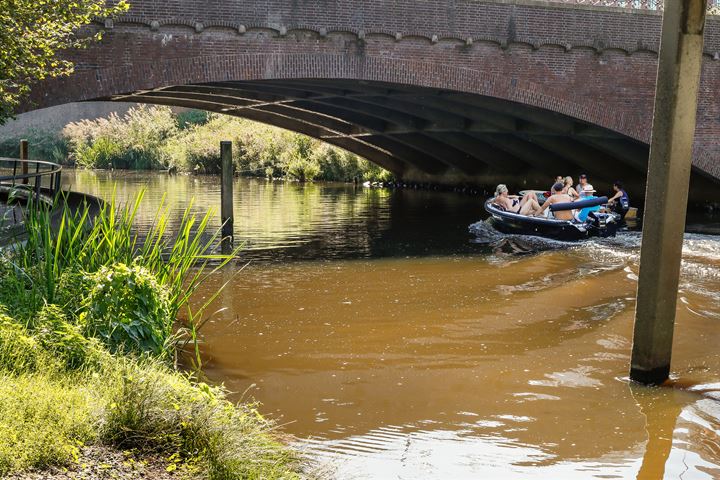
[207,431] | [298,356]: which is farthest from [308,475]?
[298,356]

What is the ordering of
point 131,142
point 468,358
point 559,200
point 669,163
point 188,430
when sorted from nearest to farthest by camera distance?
point 188,430 → point 669,163 → point 468,358 → point 559,200 → point 131,142

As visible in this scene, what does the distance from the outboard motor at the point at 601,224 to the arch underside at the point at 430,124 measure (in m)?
3.62

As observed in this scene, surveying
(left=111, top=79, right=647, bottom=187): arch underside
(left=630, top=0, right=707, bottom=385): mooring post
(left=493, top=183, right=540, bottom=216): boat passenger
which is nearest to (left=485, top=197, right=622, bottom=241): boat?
(left=493, top=183, right=540, bottom=216): boat passenger

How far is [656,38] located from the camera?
20.2 m

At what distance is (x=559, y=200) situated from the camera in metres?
18.1

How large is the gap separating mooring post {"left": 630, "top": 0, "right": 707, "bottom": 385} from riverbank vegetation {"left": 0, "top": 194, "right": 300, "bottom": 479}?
3178mm

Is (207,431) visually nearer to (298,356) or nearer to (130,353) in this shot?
(130,353)

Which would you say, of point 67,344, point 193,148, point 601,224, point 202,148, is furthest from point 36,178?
point 193,148

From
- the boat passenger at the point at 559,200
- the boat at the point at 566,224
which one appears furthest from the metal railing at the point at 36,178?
the boat passenger at the point at 559,200

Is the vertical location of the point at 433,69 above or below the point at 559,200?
above

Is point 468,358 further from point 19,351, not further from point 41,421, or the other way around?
point 41,421

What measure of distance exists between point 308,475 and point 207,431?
0.63m

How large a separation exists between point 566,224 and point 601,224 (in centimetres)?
87

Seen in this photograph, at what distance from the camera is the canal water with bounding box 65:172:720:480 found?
5.96 meters
